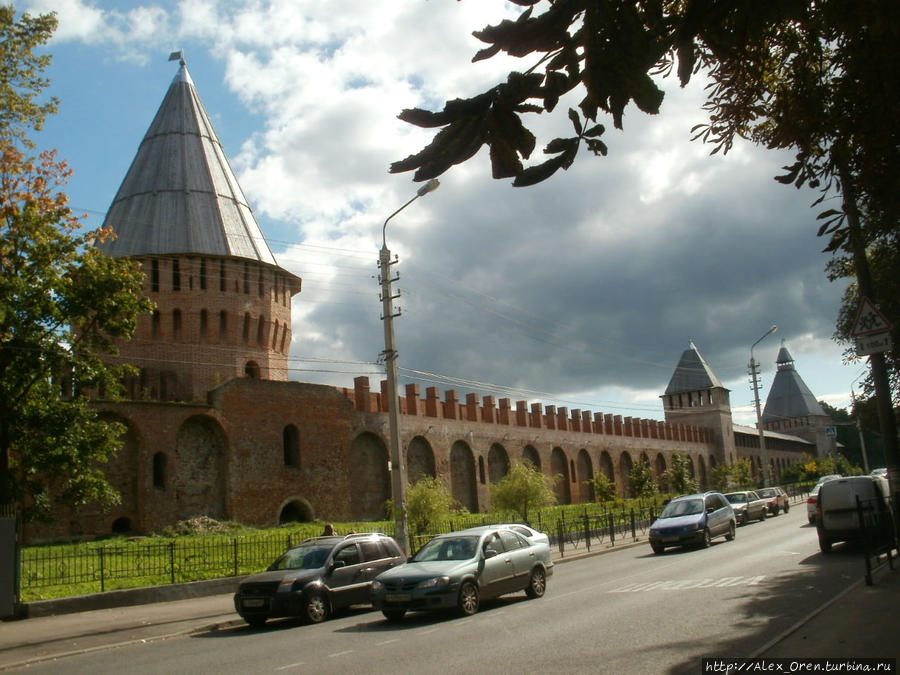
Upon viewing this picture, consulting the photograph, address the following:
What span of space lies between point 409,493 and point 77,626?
52.1 feet

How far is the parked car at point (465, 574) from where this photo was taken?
39.5 feet

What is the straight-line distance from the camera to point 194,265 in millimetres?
37250

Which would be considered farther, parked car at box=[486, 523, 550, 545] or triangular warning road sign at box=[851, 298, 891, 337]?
parked car at box=[486, 523, 550, 545]

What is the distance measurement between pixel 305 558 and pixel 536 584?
405 cm

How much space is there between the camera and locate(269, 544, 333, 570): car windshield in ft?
46.5

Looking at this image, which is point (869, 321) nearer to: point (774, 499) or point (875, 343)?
point (875, 343)

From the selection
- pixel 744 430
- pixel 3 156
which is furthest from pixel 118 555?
pixel 744 430

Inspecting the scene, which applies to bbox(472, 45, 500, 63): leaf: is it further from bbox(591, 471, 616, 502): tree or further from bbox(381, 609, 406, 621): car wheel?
bbox(591, 471, 616, 502): tree

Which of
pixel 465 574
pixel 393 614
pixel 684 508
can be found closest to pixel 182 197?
pixel 684 508

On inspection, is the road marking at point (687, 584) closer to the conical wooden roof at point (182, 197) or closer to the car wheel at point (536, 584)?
the car wheel at point (536, 584)

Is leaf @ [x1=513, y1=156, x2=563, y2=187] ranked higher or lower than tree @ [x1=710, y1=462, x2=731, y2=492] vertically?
higher

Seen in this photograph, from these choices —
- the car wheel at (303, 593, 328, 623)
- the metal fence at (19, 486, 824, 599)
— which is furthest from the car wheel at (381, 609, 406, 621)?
the metal fence at (19, 486, 824, 599)

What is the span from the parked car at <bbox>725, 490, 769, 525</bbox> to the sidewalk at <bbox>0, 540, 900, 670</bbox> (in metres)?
17.6

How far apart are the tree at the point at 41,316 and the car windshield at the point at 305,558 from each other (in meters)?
5.79
